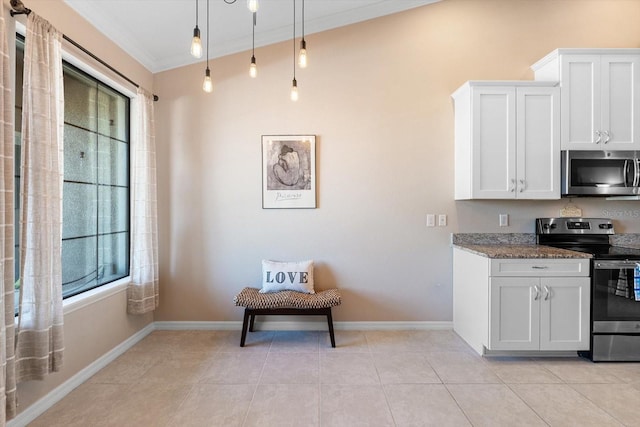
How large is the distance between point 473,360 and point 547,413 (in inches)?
27.1

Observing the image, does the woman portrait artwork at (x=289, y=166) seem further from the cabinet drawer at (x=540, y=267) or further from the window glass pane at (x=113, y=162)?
the cabinet drawer at (x=540, y=267)

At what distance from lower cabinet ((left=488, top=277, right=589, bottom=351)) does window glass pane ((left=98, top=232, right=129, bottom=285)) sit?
319cm

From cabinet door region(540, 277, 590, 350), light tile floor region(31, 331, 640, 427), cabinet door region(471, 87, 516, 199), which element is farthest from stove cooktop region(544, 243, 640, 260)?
light tile floor region(31, 331, 640, 427)

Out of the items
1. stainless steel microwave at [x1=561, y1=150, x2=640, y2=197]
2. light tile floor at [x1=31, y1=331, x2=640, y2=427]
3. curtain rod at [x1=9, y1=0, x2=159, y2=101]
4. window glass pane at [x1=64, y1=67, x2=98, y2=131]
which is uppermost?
curtain rod at [x1=9, y1=0, x2=159, y2=101]

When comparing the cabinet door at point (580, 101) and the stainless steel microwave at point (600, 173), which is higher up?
the cabinet door at point (580, 101)

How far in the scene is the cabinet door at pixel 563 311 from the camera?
8.45 ft

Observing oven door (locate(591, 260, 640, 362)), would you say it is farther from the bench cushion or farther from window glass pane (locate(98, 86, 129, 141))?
window glass pane (locate(98, 86, 129, 141))

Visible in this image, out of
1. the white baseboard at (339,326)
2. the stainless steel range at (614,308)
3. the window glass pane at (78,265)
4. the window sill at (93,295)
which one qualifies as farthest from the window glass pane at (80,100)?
the stainless steel range at (614,308)

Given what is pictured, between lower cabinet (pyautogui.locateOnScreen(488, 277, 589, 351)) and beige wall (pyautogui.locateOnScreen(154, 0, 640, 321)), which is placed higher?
beige wall (pyautogui.locateOnScreen(154, 0, 640, 321))

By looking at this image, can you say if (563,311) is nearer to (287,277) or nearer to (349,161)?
(349,161)

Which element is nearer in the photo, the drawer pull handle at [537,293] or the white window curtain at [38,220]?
the white window curtain at [38,220]

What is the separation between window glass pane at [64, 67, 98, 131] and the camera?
2355mm

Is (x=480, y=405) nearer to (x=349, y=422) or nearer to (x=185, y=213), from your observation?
(x=349, y=422)

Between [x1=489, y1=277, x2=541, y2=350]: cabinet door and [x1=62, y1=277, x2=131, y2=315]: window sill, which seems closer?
[x1=62, y1=277, x2=131, y2=315]: window sill
